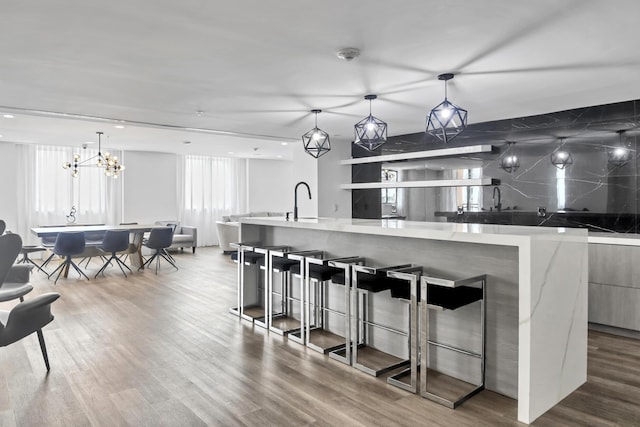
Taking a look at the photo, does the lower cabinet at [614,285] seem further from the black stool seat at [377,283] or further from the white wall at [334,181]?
the white wall at [334,181]

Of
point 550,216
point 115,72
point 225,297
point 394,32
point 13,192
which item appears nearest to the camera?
point 394,32

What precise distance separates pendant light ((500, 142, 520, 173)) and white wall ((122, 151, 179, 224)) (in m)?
8.42

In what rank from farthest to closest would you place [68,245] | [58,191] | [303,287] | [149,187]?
1. [149,187]
2. [58,191]
3. [68,245]
4. [303,287]

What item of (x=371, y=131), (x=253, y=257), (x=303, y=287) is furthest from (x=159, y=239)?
(x=371, y=131)

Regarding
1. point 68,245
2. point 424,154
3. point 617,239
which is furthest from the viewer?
point 68,245

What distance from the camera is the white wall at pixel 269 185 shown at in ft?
43.0

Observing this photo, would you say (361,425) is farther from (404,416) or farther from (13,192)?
(13,192)

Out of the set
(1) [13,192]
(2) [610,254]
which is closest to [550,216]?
(2) [610,254]

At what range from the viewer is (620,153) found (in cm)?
481

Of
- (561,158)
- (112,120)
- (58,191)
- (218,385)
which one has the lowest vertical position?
(218,385)

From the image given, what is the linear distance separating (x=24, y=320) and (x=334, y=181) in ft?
18.0

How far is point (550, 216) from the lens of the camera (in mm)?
5379

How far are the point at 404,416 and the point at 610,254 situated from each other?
9.64 feet

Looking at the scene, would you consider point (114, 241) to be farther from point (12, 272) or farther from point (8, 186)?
point (8, 186)
